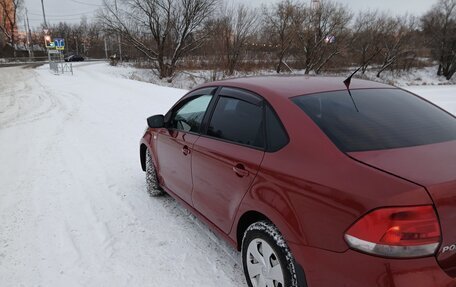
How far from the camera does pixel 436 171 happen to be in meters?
1.93

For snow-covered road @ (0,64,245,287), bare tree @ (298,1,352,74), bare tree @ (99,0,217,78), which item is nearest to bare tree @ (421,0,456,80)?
bare tree @ (298,1,352,74)

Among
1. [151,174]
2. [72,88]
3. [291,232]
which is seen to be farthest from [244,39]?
[291,232]

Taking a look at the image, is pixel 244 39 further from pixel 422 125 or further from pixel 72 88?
pixel 422 125

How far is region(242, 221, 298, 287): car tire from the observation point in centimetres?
233

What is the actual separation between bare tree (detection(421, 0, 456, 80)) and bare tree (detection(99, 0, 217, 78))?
3294 centimetres

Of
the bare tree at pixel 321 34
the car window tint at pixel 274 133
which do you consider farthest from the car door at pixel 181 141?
the bare tree at pixel 321 34

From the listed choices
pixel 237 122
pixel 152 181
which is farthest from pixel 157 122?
pixel 237 122

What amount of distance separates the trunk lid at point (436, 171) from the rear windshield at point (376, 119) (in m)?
0.09

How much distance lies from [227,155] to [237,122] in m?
0.29

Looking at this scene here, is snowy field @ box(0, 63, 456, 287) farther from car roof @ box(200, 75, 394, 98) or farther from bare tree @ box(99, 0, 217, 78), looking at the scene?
bare tree @ box(99, 0, 217, 78)

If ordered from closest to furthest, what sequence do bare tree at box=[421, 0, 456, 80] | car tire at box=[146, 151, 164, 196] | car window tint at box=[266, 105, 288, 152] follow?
car window tint at box=[266, 105, 288, 152], car tire at box=[146, 151, 164, 196], bare tree at box=[421, 0, 456, 80]

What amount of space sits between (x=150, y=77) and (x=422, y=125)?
3763 cm

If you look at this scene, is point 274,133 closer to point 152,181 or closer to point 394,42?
point 152,181

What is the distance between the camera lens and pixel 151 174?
479 centimetres
